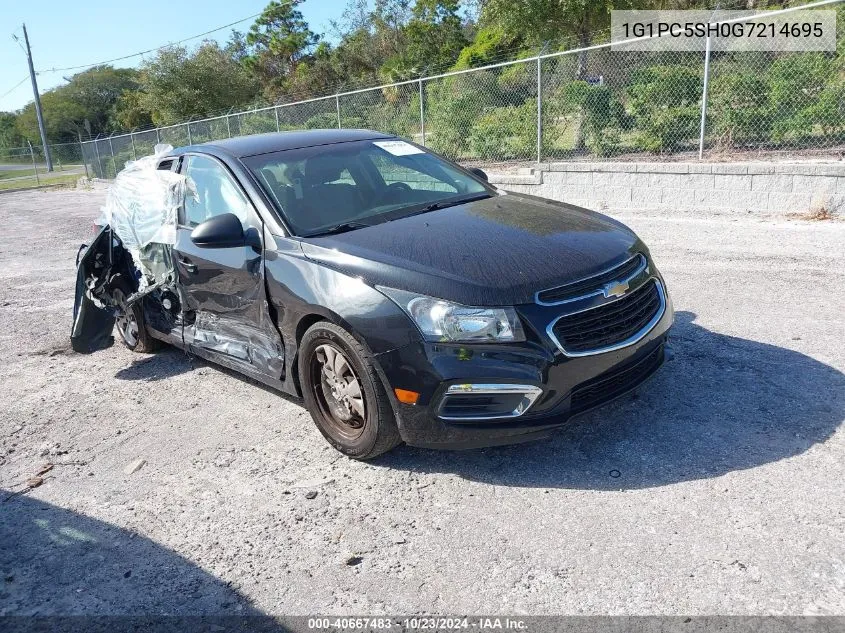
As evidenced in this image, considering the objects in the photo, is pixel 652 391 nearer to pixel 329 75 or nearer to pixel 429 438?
pixel 429 438

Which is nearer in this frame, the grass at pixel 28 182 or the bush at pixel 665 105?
the bush at pixel 665 105

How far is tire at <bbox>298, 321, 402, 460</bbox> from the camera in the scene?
10.6 ft

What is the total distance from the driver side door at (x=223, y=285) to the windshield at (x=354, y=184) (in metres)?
0.25

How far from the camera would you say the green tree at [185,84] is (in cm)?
3553

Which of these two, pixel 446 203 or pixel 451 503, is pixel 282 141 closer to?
pixel 446 203

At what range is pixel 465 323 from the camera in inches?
119

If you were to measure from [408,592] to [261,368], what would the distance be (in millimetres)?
1911

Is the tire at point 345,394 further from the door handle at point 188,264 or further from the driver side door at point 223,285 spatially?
the door handle at point 188,264

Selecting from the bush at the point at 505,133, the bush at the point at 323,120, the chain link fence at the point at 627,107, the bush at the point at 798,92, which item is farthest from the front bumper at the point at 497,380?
the bush at the point at 323,120

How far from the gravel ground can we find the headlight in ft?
2.10

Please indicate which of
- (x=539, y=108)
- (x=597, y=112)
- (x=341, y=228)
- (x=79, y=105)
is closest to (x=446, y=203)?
(x=341, y=228)

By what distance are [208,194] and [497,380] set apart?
254cm

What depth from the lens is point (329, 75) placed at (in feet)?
141

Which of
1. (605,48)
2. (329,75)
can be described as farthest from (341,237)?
(329,75)
